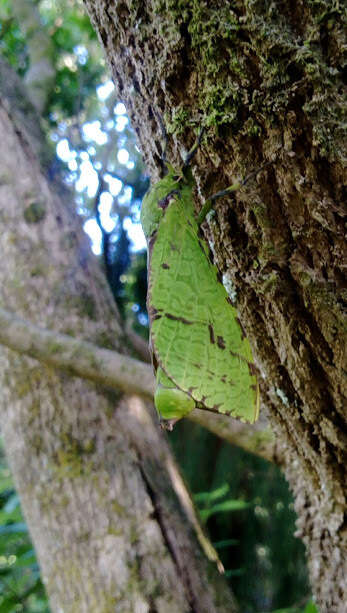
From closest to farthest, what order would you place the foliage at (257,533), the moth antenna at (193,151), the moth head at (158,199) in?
the moth antenna at (193,151), the moth head at (158,199), the foliage at (257,533)

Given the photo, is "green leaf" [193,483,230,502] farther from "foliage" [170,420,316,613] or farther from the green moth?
the green moth

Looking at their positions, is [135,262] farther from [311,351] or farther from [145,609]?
[311,351]

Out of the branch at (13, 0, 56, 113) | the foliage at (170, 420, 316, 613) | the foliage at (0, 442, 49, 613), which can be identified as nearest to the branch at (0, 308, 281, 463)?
the foliage at (0, 442, 49, 613)

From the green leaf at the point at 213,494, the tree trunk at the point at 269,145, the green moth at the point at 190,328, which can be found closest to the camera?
the tree trunk at the point at 269,145

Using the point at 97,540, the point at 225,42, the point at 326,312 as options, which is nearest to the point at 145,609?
the point at 97,540

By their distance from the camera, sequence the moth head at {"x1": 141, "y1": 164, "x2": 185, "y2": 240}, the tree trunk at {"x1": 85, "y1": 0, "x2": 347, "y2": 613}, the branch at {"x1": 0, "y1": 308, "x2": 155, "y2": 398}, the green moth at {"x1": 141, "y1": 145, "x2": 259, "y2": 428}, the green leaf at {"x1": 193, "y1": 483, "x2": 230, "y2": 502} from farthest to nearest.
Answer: the green leaf at {"x1": 193, "y1": 483, "x2": 230, "y2": 502} < the branch at {"x1": 0, "y1": 308, "x2": 155, "y2": 398} < the moth head at {"x1": 141, "y1": 164, "x2": 185, "y2": 240} < the green moth at {"x1": 141, "y1": 145, "x2": 259, "y2": 428} < the tree trunk at {"x1": 85, "y1": 0, "x2": 347, "y2": 613}

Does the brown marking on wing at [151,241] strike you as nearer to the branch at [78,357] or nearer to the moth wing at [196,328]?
the moth wing at [196,328]

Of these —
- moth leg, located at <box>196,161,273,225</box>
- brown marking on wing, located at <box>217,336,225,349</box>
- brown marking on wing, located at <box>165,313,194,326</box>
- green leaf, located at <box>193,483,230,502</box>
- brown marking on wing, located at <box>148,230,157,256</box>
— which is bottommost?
green leaf, located at <box>193,483,230,502</box>

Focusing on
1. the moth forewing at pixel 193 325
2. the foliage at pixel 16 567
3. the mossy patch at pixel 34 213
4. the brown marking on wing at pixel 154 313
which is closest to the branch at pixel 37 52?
the mossy patch at pixel 34 213
